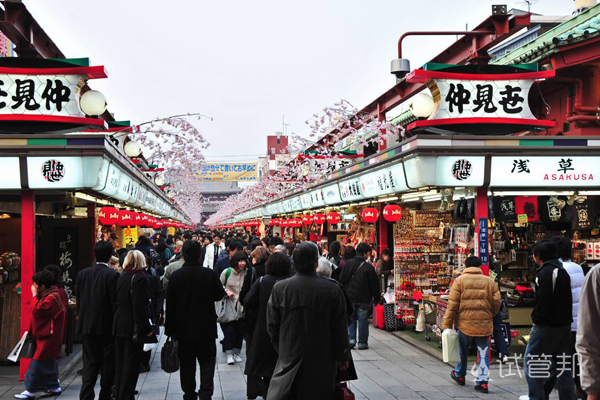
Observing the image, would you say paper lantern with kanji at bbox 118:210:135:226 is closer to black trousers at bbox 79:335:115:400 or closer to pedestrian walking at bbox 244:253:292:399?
black trousers at bbox 79:335:115:400

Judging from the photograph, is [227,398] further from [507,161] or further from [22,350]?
[507,161]

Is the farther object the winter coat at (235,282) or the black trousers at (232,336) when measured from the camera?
the black trousers at (232,336)

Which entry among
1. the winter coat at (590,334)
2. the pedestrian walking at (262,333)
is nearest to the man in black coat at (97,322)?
the pedestrian walking at (262,333)

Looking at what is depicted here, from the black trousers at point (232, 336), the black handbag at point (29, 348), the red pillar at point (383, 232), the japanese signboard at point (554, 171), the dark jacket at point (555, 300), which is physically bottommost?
the black trousers at point (232, 336)

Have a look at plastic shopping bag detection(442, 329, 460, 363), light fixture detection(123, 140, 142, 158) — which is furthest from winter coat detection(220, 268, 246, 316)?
light fixture detection(123, 140, 142, 158)

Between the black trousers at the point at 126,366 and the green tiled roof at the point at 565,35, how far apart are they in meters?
10.2

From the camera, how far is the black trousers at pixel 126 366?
7.36 meters

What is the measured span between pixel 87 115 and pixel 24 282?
3.20 metres

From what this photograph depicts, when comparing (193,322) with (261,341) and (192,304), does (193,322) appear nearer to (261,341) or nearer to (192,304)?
(192,304)

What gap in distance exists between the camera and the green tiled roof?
1147 centimetres

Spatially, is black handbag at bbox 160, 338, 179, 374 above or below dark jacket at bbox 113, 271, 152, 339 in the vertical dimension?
below

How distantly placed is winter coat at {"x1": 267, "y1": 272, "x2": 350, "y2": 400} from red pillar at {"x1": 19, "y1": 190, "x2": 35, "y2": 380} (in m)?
5.69

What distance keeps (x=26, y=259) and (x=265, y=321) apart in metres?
5.01

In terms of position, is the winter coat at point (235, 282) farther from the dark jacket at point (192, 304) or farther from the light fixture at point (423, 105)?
the light fixture at point (423, 105)
